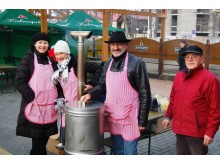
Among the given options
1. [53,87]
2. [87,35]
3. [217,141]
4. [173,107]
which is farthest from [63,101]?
[217,141]

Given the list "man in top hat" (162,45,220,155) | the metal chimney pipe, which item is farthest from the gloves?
"man in top hat" (162,45,220,155)

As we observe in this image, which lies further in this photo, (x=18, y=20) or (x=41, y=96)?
(x=18, y=20)

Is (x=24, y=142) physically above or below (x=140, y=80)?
below

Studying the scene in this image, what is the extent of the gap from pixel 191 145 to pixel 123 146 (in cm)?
67

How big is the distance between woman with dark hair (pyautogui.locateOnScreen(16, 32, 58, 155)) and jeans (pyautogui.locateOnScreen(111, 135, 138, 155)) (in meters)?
0.71

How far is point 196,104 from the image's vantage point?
8.59 ft

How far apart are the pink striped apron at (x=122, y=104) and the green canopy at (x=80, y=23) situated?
7593mm

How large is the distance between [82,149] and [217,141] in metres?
2.93

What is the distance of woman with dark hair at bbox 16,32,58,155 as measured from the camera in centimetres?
307

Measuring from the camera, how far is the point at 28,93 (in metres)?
3.04

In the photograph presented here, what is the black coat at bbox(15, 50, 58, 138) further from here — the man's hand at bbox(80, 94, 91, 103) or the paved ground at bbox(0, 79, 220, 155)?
the man's hand at bbox(80, 94, 91, 103)

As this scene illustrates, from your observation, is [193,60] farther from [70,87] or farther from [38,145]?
[38,145]

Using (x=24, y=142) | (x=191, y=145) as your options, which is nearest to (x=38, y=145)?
(x=24, y=142)


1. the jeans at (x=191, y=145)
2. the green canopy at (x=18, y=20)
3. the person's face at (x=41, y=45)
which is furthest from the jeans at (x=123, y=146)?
the green canopy at (x=18, y=20)
